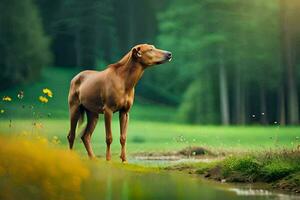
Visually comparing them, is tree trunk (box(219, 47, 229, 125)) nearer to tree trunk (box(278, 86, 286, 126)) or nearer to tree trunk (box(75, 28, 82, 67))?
tree trunk (box(278, 86, 286, 126))

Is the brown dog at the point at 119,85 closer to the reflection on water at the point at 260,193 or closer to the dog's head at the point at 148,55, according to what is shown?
the dog's head at the point at 148,55

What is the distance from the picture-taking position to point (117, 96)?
12547 mm

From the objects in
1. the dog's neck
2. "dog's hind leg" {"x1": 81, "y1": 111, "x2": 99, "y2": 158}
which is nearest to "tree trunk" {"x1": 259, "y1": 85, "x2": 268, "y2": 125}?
"dog's hind leg" {"x1": 81, "y1": 111, "x2": 99, "y2": 158}

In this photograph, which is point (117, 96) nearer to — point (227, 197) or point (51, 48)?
point (227, 197)

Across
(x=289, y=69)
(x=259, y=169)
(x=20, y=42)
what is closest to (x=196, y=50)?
(x=289, y=69)

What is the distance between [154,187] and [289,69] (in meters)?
18.5

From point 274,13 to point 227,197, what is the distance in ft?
63.0

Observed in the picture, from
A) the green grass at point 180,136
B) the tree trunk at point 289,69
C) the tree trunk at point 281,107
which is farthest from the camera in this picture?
the tree trunk at point 281,107

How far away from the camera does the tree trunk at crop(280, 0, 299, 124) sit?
2773cm

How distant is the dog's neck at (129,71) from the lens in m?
12.6

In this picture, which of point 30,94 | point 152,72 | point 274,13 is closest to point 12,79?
point 30,94

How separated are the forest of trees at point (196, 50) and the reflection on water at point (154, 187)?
15.6m

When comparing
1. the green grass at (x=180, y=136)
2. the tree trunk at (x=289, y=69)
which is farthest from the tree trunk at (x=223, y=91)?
the tree trunk at (x=289, y=69)

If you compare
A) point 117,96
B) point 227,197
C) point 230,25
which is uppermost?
point 230,25
